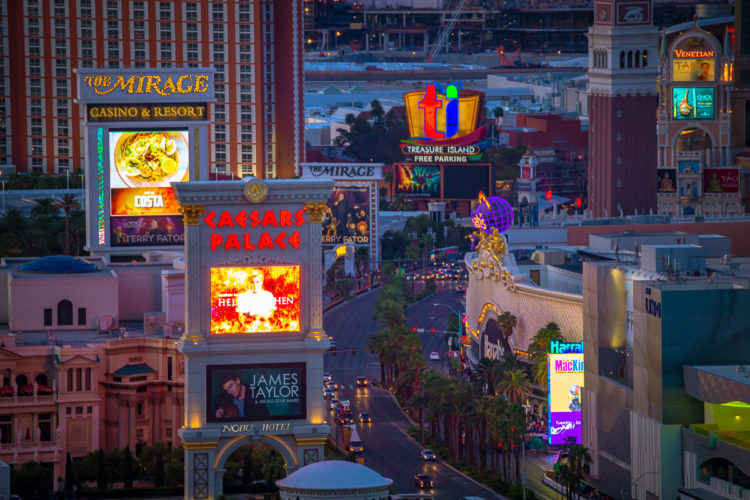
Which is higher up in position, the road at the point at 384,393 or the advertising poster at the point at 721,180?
the advertising poster at the point at 721,180

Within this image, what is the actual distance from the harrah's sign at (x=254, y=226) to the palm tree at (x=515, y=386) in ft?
93.6

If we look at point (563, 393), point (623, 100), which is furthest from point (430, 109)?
point (563, 393)

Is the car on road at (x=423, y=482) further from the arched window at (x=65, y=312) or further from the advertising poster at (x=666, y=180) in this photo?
the advertising poster at (x=666, y=180)

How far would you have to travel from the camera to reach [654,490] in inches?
3521

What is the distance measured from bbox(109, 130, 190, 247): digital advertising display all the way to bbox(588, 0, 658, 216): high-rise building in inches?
2255

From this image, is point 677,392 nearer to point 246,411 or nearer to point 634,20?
point 246,411

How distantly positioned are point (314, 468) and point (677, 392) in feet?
61.2

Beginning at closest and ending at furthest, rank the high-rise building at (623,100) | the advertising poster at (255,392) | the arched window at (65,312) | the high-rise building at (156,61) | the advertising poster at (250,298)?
the advertising poster at (255,392), the advertising poster at (250,298), the arched window at (65,312), the high-rise building at (623,100), the high-rise building at (156,61)

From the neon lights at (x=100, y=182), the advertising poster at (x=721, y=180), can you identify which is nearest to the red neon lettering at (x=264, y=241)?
the neon lights at (x=100, y=182)

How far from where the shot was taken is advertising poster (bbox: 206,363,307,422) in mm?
87562

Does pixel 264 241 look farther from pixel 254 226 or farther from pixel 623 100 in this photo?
pixel 623 100

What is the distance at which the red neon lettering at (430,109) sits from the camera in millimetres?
195375

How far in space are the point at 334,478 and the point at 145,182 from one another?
49114mm

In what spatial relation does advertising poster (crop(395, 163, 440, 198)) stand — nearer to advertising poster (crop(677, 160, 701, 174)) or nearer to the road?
the road
